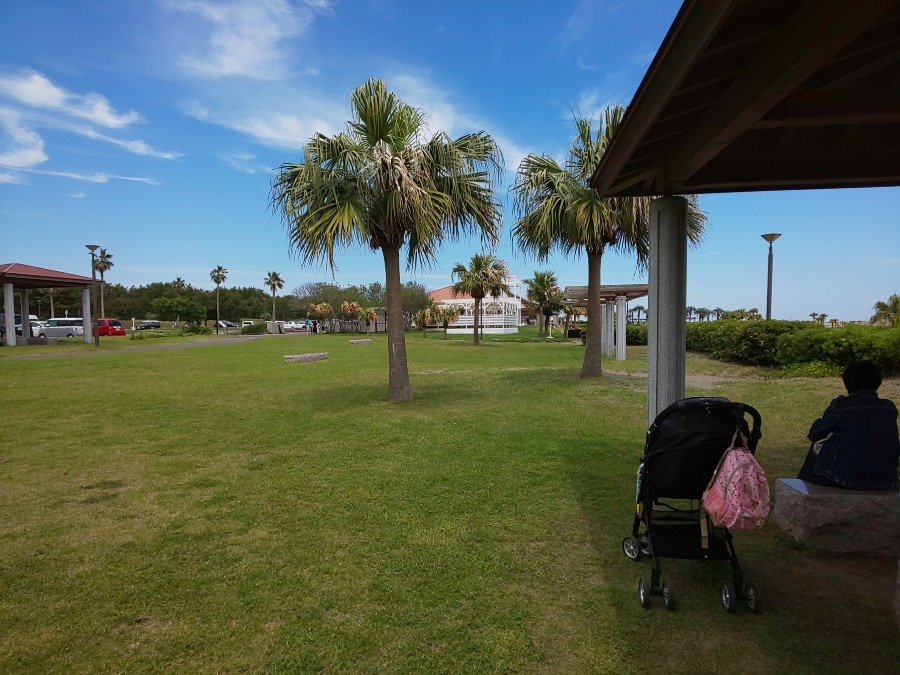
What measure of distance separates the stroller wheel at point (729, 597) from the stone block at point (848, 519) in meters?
1.02

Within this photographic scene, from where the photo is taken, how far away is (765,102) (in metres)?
2.89

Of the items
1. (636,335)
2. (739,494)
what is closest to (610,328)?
(636,335)

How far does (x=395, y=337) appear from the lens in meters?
10.2

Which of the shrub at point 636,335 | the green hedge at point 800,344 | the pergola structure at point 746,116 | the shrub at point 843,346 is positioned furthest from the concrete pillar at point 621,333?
the pergola structure at point 746,116

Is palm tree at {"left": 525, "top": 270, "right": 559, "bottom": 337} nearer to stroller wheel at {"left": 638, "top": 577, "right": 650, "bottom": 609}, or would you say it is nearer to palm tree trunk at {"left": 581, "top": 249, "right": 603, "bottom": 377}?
palm tree trunk at {"left": 581, "top": 249, "right": 603, "bottom": 377}

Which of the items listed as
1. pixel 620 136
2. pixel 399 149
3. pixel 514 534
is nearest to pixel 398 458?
pixel 514 534

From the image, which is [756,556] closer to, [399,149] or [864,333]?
[399,149]

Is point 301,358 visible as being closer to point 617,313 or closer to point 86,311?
point 617,313

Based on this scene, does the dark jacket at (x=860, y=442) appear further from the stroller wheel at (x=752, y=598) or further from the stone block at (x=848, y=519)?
the stroller wheel at (x=752, y=598)

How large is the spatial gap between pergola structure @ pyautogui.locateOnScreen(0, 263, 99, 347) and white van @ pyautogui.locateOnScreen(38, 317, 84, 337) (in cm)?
1059

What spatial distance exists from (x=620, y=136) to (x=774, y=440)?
5290 millimetres

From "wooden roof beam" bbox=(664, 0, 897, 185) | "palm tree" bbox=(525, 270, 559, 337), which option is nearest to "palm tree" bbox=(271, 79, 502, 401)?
"wooden roof beam" bbox=(664, 0, 897, 185)

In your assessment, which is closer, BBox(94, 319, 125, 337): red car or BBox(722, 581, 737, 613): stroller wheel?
BBox(722, 581, 737, 613): stroller wheel

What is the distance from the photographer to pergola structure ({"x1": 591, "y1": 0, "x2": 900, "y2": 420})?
2.49 metres
